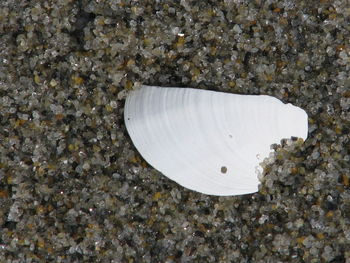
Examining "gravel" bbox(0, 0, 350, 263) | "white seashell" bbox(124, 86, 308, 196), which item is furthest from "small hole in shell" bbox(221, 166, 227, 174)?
"gravel" bbox(0, 0, 350, 263)

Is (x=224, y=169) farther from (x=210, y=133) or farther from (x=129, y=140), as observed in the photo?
(x=129, y=140)

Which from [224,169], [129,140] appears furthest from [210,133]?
[129,140]

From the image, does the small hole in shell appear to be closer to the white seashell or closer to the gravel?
the white seashell

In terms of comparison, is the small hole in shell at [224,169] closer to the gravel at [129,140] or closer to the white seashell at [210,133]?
the white seashell at [210,133]

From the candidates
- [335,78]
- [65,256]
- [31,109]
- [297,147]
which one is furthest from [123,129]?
[335,78]

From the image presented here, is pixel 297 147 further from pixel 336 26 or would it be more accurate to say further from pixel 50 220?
pixel 50 220
